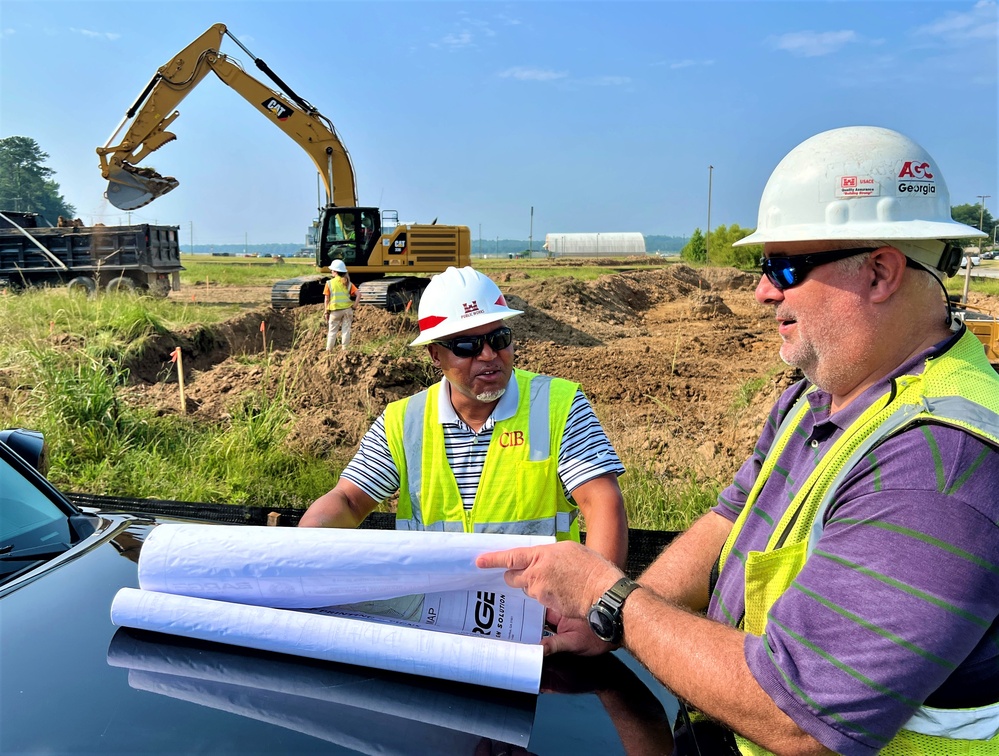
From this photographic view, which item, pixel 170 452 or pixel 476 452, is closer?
pixel 476 452

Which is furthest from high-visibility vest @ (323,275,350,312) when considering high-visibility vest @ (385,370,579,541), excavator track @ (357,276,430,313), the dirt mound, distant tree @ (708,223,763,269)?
distant tree @ (708,223,763,269)

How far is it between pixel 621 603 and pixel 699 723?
331 millimetres

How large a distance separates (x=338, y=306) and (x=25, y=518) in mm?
11977

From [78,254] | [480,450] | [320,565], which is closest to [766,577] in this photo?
[320,565]

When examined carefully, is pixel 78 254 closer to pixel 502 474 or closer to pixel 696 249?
pixel 502 474

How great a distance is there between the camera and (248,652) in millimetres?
1762

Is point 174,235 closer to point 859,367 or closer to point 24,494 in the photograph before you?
Answer: point 24,494

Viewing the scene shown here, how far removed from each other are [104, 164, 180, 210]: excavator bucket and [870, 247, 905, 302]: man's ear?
18012mm

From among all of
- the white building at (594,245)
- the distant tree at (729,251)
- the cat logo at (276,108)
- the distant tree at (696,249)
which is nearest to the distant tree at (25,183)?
the cat logo at (276,108)

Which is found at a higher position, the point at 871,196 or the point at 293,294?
the point at 871,196

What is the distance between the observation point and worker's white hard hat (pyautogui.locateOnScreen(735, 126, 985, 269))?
65.1 inches

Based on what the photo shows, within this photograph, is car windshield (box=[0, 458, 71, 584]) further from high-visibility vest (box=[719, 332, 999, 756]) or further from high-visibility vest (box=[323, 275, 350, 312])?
high-visibility vest (box=[323, 275, 350, 312])

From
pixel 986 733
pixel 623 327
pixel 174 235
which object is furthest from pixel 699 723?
pixel 174 235

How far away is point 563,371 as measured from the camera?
1390 cm
